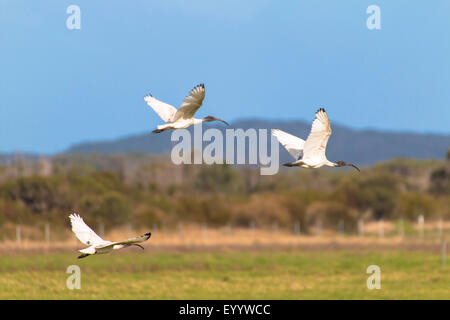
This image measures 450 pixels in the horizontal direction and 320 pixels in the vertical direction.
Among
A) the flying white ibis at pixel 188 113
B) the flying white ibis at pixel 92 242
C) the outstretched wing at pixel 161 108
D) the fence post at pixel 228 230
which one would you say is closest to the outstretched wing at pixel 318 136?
the flying white ibis at pixel 188 113

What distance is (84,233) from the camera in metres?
Answer: 12.2

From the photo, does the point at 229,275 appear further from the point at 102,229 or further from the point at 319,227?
the point at 319,227

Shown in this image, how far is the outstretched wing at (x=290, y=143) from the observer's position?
48.9 feet

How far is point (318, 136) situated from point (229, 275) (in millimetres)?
24597

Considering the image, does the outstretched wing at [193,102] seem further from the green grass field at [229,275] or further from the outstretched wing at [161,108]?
the green grass field at [229,275]

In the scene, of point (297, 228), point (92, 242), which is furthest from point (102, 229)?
point (92, 242)

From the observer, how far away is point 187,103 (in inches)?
542

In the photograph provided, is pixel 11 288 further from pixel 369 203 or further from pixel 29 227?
pixel 369 203

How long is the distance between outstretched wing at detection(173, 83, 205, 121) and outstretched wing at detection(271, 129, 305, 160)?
1.85 m

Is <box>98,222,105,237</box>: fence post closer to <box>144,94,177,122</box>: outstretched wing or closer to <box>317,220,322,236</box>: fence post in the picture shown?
<box>317,220,322,236</box>: fence post

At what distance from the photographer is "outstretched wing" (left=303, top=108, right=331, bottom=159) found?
46.4 feet

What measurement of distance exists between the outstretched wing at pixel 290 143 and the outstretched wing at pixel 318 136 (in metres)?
0.47

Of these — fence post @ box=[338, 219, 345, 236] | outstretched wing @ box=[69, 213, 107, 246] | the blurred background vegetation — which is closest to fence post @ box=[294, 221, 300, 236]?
the blurred background vegetation
